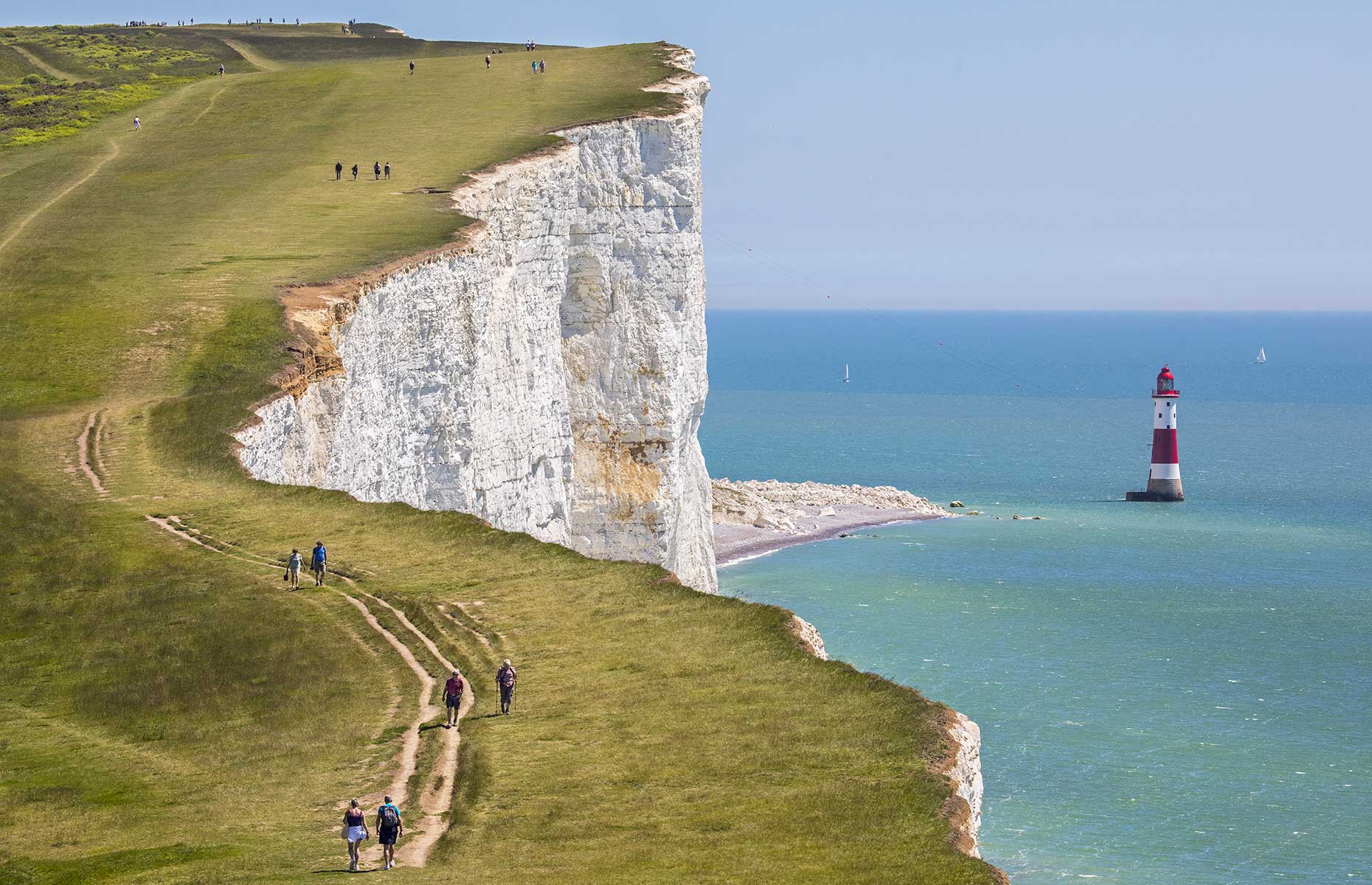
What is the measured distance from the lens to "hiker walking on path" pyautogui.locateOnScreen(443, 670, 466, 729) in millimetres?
25172

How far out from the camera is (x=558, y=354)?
63.0 m

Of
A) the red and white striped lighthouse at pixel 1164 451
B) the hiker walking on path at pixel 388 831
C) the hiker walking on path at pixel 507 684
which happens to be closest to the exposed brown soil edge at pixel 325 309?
the hiker walking on path at pixel 507 684

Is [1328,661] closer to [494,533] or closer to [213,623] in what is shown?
[494,533]

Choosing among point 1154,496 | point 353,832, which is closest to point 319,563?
point 353,832

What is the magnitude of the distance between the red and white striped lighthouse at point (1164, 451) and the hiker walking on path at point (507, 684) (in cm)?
9825

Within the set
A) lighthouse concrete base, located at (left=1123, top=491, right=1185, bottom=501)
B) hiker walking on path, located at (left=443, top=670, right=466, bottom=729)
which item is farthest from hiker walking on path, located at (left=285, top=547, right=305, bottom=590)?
lighthouse concrete base, located at (left=1123, top=491, right=1185, bottom=501)

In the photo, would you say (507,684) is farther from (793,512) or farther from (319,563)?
(793,512)

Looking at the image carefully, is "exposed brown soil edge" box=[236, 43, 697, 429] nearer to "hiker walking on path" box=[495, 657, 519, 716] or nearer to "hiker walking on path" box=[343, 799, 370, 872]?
"hiker walking on path" box=[495, 657, 519, 716]

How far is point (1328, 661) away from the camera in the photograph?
75375 millimetres

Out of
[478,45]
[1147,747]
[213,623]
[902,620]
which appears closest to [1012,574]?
[902,620]

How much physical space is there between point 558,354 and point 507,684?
124ft

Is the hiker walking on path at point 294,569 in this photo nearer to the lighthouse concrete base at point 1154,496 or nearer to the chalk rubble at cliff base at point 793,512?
the chalk rubble at cliff base at point 793,512

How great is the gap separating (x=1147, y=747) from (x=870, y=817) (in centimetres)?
4103

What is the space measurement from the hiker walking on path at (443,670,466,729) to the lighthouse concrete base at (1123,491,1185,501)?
112959 millimetres
